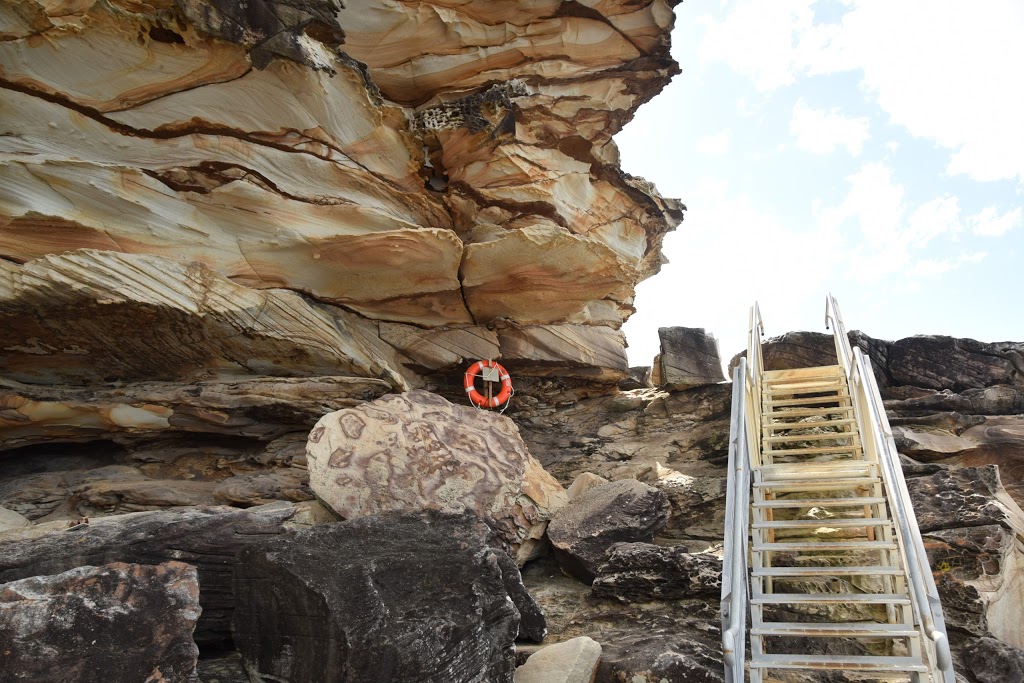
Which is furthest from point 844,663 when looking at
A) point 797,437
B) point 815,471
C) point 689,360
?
point 689,360

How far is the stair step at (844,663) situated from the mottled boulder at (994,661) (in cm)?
176

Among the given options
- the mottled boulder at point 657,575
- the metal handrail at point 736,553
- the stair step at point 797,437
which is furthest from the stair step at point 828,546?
the stair step at point 797,437

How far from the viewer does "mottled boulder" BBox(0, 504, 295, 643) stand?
622 cm

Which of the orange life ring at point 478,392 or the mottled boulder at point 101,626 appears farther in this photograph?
the orange life ring at point 478,392

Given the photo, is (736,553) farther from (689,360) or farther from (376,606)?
(689,360)

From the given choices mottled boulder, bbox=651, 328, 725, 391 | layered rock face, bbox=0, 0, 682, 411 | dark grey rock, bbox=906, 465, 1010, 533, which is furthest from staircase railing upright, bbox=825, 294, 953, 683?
layered rock face, bbox=0, 0, 682, 411

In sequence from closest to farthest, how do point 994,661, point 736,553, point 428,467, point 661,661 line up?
1. point 736,553
2. point 661,661
3. point 994,661
4. point 428,467

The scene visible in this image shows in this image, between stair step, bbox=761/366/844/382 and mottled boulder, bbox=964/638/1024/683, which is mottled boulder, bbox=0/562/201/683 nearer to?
mottled boulder, bbox=964/638/1024/683

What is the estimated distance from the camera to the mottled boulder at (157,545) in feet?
20.4

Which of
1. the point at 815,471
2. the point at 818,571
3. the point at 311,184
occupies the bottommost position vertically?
the point at 818,571

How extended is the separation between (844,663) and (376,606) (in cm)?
367

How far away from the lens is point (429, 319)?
12.3 m

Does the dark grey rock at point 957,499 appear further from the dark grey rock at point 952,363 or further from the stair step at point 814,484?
the dark grey rock at point 952,363

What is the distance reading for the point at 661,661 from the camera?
20.0 ft
